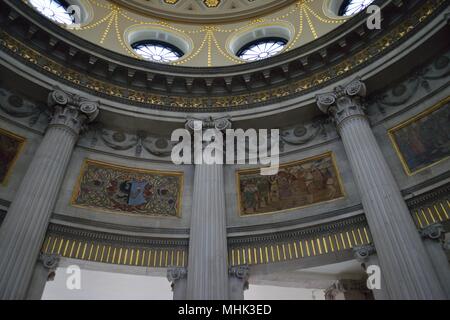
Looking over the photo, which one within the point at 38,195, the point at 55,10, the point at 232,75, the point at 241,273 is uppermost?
the point at 55,10

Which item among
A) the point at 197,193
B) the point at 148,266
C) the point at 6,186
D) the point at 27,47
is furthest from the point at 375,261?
the point at 27,47

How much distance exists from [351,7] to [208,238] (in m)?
9.58

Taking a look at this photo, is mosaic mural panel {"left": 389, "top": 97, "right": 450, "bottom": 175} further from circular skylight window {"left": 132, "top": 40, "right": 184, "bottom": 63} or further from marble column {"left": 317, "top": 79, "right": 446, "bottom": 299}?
circular skylight window {"left": 132, "top": 40, "right": 184, "bottom": 63}

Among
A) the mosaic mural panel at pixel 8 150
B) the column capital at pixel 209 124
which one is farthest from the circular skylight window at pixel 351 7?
the mosaic mural panel at pixel 8 150

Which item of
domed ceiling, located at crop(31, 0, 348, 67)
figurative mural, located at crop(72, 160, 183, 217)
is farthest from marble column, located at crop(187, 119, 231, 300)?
domed ceiling, located at crop(31, 0, 348, 67)

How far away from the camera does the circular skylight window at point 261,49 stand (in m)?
13.5

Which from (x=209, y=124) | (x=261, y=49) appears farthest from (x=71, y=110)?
(x=261, y=49)

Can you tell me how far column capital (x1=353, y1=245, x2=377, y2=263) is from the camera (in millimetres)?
7926

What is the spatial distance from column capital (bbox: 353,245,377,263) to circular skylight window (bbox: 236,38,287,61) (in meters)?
7.86

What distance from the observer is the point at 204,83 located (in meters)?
11.7

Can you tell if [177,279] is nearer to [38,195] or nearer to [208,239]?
[208,239]

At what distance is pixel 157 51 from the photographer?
13977mm

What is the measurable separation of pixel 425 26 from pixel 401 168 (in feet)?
12.0

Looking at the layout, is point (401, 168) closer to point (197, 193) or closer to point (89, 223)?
point (197, 193)
